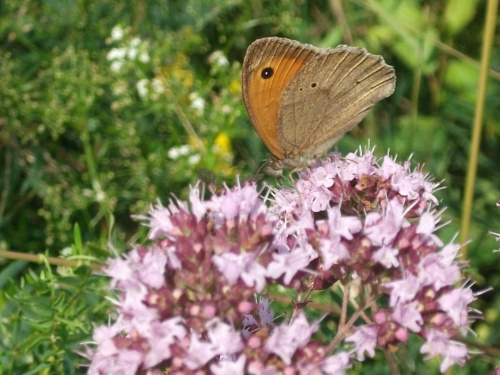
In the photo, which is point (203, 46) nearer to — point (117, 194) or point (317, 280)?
point (117, 194)

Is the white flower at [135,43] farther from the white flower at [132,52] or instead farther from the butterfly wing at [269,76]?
the butterfly wing at [269,76]

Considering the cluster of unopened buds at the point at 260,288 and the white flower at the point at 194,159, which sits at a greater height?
the white flower at the point at 194,159

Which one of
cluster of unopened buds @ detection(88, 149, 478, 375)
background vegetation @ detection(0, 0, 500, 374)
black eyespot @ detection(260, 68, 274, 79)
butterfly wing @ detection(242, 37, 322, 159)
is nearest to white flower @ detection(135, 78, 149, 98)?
background vegetation @ detection(0, 0, 500, 374)

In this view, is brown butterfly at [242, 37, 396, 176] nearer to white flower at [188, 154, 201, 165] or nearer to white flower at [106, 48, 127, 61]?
white flower at [188, 154, 201, 165]

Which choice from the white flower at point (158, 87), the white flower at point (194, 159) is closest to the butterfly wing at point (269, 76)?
the white flower at point (194, 159)

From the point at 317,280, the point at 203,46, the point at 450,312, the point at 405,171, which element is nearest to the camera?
the point at 450,312

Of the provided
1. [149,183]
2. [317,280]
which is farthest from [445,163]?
[317,280]

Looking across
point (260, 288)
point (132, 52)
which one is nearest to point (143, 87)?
point (132, 52)
